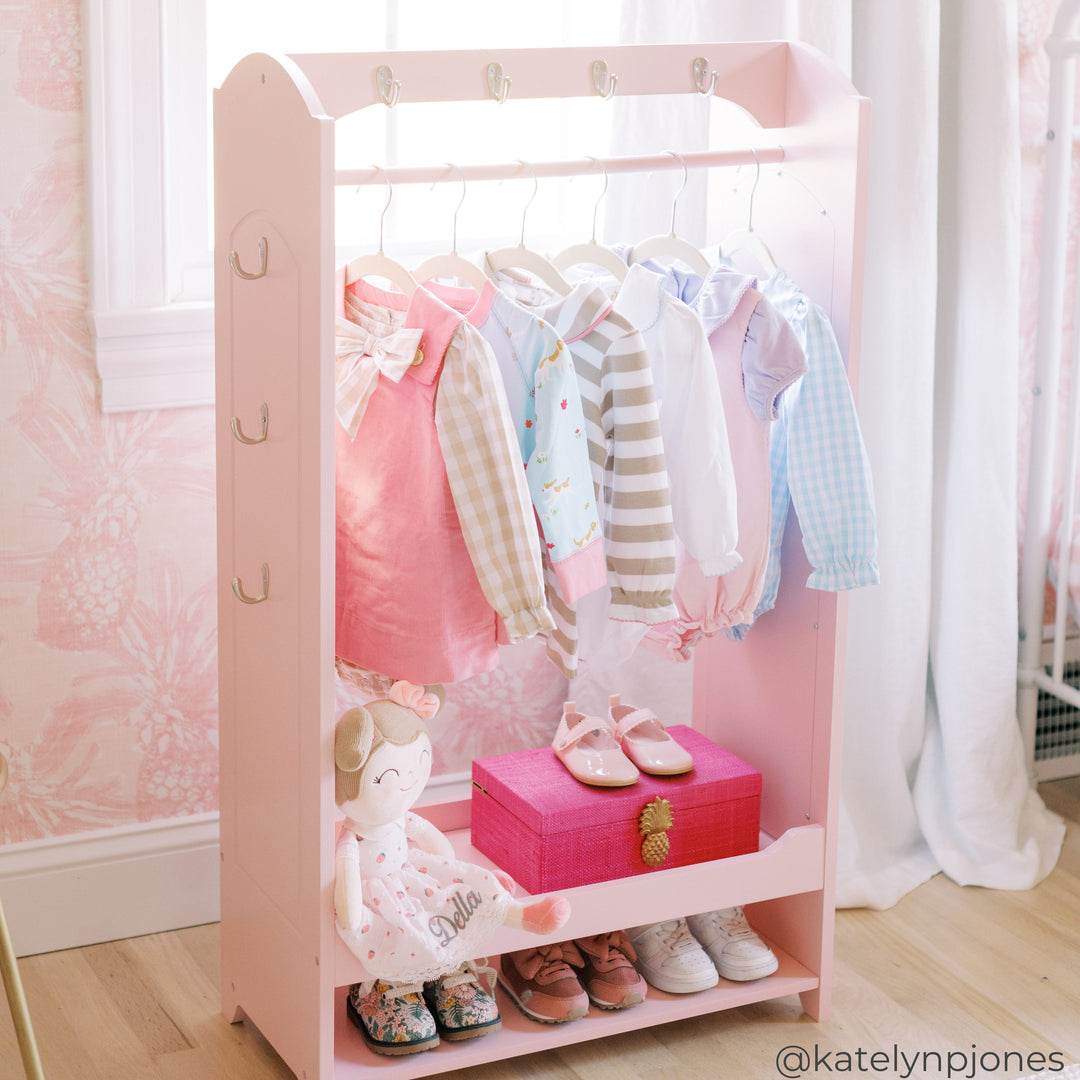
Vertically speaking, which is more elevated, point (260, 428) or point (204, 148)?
point (204, 148)

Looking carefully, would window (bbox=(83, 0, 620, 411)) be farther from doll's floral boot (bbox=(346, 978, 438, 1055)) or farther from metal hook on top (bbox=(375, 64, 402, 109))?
doll's floral boot (bbox=(346, 978, 438, 1055))

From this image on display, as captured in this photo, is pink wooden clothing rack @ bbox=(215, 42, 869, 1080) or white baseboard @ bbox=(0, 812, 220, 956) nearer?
pink wooden clothing rack @ bbox=(215, 42, 869, 1080)

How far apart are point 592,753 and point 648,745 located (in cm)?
9

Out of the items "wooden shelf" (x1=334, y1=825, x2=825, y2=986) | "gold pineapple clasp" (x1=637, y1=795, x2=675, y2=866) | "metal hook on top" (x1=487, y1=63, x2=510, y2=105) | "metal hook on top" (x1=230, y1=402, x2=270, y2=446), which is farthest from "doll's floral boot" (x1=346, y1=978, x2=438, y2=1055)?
"metal hook on top" (x1=487, y1=63, x2=510, y2=105)

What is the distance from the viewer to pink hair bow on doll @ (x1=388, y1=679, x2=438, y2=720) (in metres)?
1.79

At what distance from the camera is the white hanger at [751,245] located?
1.96 metres

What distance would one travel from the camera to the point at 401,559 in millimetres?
1682

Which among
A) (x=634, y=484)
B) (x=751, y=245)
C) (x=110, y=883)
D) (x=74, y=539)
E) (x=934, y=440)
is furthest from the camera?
(x=934, y=440)

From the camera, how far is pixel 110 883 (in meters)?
2.21

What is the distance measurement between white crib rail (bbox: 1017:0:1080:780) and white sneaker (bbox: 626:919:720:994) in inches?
38.9

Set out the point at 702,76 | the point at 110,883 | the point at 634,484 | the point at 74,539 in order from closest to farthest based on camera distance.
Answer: the point at 634,484 → the point at 702,76 → the point at 74,539 → the point at 110,883

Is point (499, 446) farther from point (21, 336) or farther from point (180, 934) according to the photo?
point (180, 934)

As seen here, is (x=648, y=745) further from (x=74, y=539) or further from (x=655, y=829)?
(x=74, y=539)

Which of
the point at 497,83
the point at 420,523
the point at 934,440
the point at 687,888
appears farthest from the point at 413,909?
the point at 934,440
